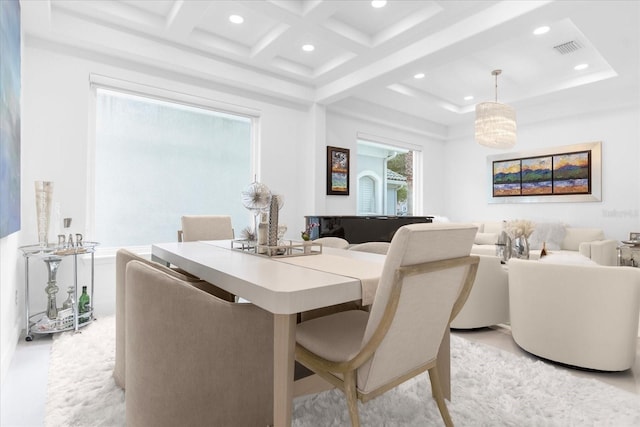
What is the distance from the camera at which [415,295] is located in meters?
1.12

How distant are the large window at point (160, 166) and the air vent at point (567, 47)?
374cm

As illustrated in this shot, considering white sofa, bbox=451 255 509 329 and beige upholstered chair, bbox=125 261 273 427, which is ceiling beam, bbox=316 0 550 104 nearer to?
white sofa, bbox=451 255 509 329

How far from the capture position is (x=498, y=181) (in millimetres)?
6168

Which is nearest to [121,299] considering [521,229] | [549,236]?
[521,229]

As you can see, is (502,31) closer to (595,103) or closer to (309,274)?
(309,274)

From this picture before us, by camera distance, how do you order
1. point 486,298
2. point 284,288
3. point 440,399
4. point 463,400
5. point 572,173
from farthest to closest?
point 572,173
point 486,298
point 463,400
point 440,399
point 284,288

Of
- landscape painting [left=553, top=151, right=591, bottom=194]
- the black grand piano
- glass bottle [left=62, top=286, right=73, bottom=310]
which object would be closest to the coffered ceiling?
landscape painting [left=553, top=151, right=591, bottom=194]

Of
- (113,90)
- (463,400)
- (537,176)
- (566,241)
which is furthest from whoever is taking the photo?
(537,176)

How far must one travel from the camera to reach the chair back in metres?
1.05

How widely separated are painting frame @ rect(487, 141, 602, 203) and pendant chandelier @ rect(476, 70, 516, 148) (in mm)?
1924

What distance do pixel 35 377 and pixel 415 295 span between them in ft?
7.42

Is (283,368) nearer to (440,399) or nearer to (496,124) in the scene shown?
(440,399)

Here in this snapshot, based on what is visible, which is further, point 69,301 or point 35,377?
point 69,301

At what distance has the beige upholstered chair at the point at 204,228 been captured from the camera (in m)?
3.13
